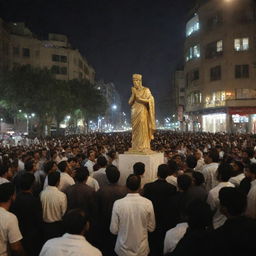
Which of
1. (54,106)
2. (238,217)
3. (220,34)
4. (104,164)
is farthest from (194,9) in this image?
(238,217)

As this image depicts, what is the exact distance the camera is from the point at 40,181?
866 cm

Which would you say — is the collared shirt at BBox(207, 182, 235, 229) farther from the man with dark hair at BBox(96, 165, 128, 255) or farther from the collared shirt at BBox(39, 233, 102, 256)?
the collared shirt at BBox(39, 233, 102, 256)

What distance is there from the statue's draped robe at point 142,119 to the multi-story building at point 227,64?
1506 inches

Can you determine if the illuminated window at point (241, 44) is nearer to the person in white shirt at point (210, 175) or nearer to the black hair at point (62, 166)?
the person in white shirt at point (210, 175)

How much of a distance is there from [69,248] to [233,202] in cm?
194

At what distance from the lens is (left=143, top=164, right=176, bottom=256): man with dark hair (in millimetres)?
6375

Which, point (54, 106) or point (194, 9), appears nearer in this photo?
point (54, 106)

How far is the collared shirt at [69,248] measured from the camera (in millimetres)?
3490

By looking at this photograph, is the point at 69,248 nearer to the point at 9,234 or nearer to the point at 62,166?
the point at 9,234

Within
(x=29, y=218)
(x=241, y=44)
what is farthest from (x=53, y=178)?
(x=241, y=44)

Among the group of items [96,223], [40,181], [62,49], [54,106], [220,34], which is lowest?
[96,223]

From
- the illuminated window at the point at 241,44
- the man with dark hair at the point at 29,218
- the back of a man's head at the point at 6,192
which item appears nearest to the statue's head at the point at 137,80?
the man with dark hair at the point at 29,218

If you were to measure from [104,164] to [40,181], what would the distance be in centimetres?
165

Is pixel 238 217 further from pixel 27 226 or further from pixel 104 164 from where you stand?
pixel 104 164
